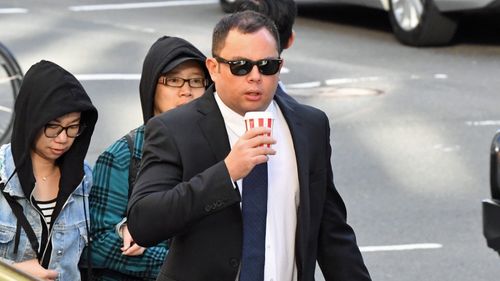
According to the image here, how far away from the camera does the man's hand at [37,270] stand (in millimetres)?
4656

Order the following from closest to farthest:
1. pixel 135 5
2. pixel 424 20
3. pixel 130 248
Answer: pixel 130 248
pixel 424 20
pixel 135 5

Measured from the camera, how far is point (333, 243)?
433 centimetres

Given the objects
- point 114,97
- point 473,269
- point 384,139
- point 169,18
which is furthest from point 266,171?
point 169,18

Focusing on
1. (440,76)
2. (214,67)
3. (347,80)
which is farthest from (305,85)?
(214,67)

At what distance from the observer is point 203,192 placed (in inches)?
153

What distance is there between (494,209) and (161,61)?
148 centimetres

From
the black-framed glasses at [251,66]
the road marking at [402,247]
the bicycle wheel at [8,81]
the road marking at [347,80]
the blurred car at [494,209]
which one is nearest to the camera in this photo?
the black-framed glasses at [251,66]

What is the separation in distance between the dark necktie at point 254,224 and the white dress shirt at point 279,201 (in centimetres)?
2

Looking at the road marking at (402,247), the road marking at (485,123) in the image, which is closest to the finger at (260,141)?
the road marking at (402,247)

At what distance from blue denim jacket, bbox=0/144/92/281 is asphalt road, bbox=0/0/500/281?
3.30 m

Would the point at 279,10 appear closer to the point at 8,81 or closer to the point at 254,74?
→ the point at 254,74

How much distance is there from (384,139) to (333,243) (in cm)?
695

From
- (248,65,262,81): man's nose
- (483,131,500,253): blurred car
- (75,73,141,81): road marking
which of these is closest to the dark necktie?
(248,65,262,81): man's nose

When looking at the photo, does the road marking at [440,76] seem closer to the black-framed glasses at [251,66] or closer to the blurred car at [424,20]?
the blurred car at [424,20]
